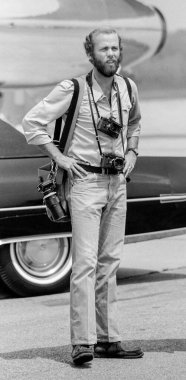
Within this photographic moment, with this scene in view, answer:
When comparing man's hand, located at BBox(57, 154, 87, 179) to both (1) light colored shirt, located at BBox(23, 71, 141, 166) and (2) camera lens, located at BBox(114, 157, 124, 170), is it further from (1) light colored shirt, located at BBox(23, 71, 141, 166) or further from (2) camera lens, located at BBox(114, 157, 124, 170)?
(2) camera lens, located at BBox(114, 157, 124, 170)

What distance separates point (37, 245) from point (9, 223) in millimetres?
431

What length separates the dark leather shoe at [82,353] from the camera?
556cm

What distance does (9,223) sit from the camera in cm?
803

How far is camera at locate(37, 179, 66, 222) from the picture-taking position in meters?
5.72

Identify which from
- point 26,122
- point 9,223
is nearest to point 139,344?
point 26,122

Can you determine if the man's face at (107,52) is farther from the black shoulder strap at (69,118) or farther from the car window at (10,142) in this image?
the car window at (10,142)

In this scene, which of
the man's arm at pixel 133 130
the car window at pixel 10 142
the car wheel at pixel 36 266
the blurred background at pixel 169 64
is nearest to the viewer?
the man's arm at pixel 133 130

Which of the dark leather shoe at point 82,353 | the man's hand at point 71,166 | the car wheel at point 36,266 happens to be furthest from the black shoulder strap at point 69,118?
the car wheel at point 36,266

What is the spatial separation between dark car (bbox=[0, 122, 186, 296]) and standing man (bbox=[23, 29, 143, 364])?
2.36 metres

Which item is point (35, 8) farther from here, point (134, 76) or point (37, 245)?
point (37, 245)

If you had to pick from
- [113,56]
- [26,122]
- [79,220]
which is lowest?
[79,220]

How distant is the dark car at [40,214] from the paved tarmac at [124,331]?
19 centimetres

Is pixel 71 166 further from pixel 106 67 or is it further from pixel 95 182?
pixel 106 67

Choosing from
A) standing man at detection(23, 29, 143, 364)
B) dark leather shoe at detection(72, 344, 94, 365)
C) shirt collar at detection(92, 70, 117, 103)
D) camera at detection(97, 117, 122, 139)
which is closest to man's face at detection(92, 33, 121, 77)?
standing man at detection(23, 29, 143, 364)
